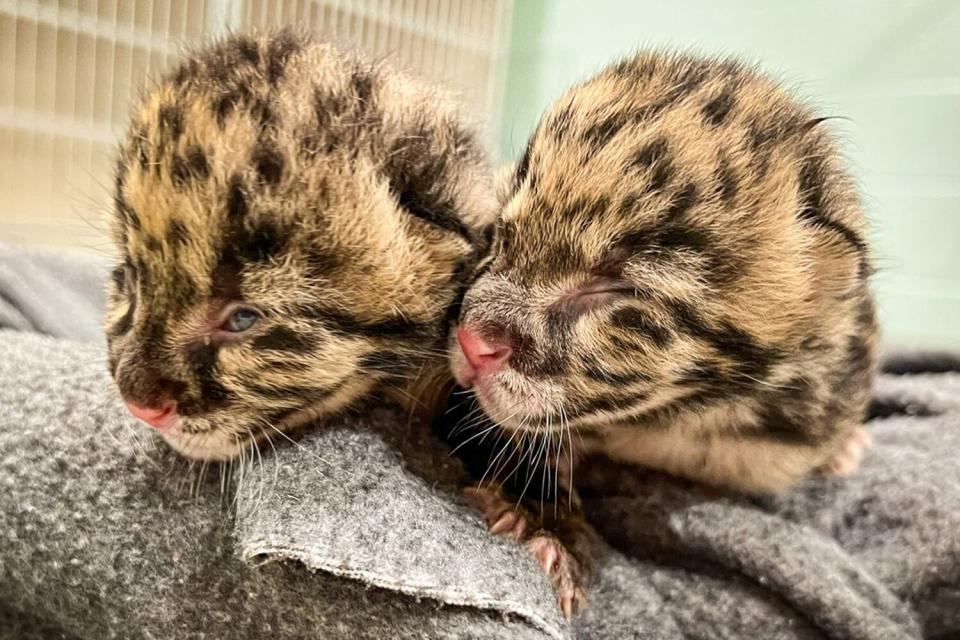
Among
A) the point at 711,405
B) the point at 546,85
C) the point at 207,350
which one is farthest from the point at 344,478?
the point at 546,85

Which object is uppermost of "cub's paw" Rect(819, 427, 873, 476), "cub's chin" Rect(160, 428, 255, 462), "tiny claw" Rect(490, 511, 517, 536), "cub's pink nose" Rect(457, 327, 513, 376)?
"cub's pink nose" Rect(457, 327, 513, 376)

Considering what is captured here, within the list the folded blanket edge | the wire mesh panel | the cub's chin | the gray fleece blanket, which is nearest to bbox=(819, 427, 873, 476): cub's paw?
the gray fleece blanket

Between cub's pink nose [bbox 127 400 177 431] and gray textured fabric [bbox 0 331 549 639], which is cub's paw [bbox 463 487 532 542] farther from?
cub's pink nose [bbox 127 400 177 431]

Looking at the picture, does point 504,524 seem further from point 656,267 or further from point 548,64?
point 548,64

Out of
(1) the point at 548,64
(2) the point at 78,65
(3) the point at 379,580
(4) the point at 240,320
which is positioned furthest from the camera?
(1) the point at 548,64

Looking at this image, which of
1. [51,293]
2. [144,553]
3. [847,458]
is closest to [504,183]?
[144,553]

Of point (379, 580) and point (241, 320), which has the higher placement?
point (241, 320)

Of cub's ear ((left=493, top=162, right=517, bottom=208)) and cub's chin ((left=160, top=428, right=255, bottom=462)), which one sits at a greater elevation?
cub's ear ((left=493, top=162, right=517, bottom=208))
